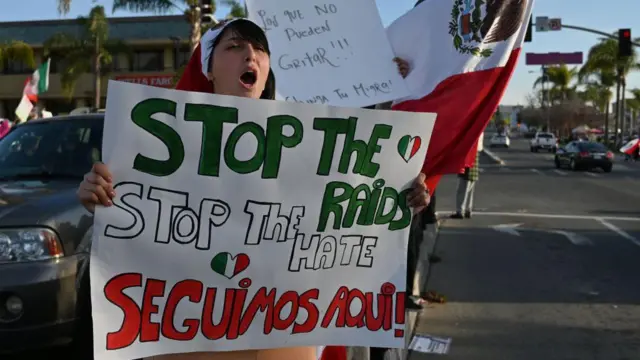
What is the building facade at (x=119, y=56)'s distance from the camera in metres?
44.8

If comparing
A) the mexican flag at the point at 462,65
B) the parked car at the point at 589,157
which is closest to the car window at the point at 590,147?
the parked car at the point at 589,157

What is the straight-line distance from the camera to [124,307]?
6.40 ft

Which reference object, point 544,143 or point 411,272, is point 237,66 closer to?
point 411,272

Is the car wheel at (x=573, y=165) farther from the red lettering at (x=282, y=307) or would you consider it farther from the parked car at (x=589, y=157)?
the red lettering at (x=282, y=307)

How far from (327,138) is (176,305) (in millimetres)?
690

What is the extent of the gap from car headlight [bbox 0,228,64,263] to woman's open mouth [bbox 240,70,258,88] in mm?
2220

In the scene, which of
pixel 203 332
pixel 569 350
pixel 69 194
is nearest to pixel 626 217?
pixel 569 350

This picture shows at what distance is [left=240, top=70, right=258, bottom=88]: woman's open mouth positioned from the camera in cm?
207

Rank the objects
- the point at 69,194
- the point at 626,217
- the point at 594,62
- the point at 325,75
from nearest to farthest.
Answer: the point at 325,75 → the point at 69,194 → the point at 626,217 → the point at 594,62

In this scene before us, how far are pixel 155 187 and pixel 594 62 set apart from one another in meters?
54.7

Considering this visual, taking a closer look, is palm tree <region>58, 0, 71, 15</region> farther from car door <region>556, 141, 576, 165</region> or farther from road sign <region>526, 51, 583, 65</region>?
road sign <region>526, 51, 583, 65</region>

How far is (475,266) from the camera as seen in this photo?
7891 mm

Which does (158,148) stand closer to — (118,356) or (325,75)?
(118,356)

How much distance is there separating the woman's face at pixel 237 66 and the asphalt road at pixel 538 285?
326cm
